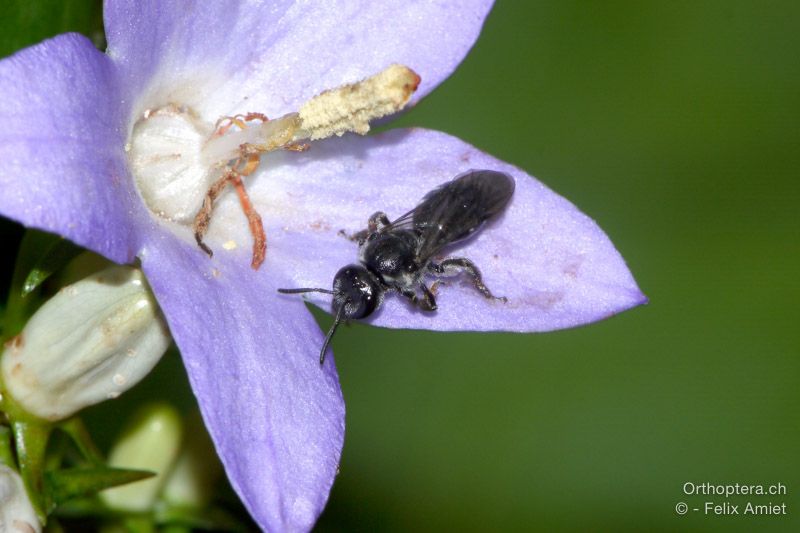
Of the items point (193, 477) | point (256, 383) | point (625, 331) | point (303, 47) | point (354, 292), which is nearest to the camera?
point (256, 383)

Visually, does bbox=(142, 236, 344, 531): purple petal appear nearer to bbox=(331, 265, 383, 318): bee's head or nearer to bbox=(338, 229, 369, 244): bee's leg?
bbox=(331, 265, 383, 318): bee's head

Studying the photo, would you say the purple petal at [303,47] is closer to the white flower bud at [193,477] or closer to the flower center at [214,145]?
the flower center at [214,145]

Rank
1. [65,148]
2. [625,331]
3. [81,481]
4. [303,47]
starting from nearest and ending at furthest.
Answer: [65,148] < [81,481] < [303,47] < [625,331]

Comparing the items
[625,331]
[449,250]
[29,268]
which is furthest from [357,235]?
[625,331]

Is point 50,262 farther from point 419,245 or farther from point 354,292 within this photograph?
point 419,245

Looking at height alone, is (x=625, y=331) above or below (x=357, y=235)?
below

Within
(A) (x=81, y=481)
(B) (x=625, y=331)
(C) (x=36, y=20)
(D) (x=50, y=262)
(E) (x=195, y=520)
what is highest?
(C) (x=36, y=20)
